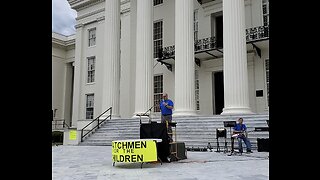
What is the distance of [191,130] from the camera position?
57.5 feet

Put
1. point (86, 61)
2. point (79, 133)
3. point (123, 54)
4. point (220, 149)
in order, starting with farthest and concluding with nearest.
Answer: point (86, 61) → point (123, 54) → point (79, 133) → point (220, 149)

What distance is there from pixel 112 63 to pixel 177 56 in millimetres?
5995

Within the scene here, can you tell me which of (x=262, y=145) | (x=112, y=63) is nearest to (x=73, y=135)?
(x=112, y=63)

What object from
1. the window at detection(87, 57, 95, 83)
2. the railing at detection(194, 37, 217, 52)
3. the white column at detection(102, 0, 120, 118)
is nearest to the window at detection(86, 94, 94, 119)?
the window at detection(87, 57, 95, 83)

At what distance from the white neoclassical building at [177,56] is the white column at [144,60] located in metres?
0.07

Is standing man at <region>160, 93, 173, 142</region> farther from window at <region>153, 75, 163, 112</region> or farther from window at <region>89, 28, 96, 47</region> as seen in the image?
window at <region>89, 28, 96, 47</region>

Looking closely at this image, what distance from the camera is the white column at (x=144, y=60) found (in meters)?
22.4

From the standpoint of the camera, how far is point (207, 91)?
82.8 ft
